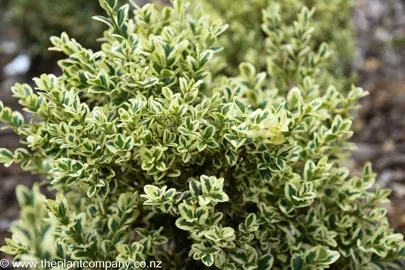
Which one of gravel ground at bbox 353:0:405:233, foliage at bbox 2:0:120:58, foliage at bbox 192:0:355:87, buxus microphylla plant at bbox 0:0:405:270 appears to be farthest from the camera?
foliage at bbox 2:0:120:58

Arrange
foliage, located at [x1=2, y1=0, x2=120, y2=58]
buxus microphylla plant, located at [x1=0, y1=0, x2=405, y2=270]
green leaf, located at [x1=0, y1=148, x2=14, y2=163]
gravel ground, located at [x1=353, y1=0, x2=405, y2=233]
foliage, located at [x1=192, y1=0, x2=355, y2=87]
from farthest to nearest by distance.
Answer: foliage, located at [x1=2, y1=0, x2=120, y2=58]
gravel ground, located at [x1=353, y1=0, x2=405, y2=233]
foliage, located at [x1=192, y1=0, x2=355, y2=87]
green leaf, located at [x1=0, y1=148, x2=14, y2=163]
buxus microphylla plant, located at [x1=0, y1=0, x2=405, y2=270]

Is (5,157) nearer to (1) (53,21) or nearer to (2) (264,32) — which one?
(2) (264,32)

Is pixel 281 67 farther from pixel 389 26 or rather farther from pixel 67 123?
pixel 389 26

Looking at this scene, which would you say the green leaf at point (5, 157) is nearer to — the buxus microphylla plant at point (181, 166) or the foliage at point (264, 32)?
the buxus microphylla plant at point (181, 166)

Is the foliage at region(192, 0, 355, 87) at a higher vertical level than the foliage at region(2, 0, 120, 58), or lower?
lower

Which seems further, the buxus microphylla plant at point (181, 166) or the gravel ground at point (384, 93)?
the gravel ground at point (384, 93)

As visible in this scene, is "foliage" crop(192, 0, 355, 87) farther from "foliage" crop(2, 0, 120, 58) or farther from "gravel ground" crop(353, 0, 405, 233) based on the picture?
"foliage" crop(2, 0, 120, 58)

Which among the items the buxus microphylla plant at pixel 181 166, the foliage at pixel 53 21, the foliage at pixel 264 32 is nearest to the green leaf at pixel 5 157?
the buxus microphylla plant at pixel 181 166

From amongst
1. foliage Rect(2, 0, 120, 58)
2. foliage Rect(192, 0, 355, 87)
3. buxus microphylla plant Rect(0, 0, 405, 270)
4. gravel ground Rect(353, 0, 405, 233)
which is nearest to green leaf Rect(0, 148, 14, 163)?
buxus microphylla plant Rect(0, 0, 405, 270)

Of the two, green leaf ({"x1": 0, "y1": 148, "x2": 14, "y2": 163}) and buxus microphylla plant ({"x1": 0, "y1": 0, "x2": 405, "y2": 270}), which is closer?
buxus microphylla plant ({"x1": 0, "y1": 0, "x2": 405, "y2": 270})
